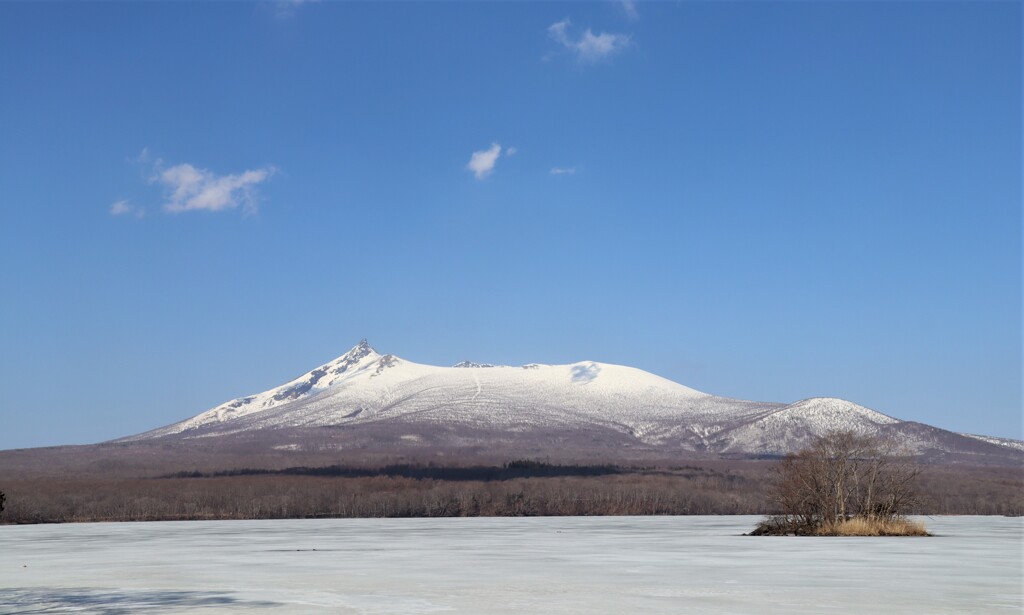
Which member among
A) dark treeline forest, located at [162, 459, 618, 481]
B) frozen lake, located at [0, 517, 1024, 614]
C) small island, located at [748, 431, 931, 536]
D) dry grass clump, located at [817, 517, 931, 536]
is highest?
dark treeline forest, located at [162, 459, 618, 481]

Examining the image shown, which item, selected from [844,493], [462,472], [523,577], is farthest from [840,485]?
[462,472]

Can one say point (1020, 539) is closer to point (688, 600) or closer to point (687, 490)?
point (688, 600)

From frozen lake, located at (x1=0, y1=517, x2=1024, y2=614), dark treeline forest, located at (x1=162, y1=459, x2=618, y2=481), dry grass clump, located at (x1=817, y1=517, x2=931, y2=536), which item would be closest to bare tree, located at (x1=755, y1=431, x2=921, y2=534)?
dry grass clump, located at (x1=817, y1=517, x2=931, y2=536)

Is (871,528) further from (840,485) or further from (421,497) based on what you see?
(421,497)

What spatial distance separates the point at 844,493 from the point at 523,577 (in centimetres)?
3466

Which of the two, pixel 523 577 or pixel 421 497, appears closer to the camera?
pixel 523 577

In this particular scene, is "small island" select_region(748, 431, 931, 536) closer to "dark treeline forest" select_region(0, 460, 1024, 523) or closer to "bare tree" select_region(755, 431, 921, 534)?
"bare tree" select_region(755, 431, 921, 534)

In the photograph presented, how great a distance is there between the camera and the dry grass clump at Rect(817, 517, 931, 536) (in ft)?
188

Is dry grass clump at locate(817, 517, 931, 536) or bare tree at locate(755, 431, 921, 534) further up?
bare tree at locate(755, 431, 921, 534)

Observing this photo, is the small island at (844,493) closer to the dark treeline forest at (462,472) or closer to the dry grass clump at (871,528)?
the dry grass clump at (871,528)

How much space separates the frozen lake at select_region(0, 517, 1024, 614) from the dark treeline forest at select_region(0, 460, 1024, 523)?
3108 inches

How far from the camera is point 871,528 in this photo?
5759 centimetres

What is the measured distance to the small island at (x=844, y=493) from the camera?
191 feet

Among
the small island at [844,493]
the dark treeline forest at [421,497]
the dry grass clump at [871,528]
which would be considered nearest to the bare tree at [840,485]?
the small island at [844,493]
